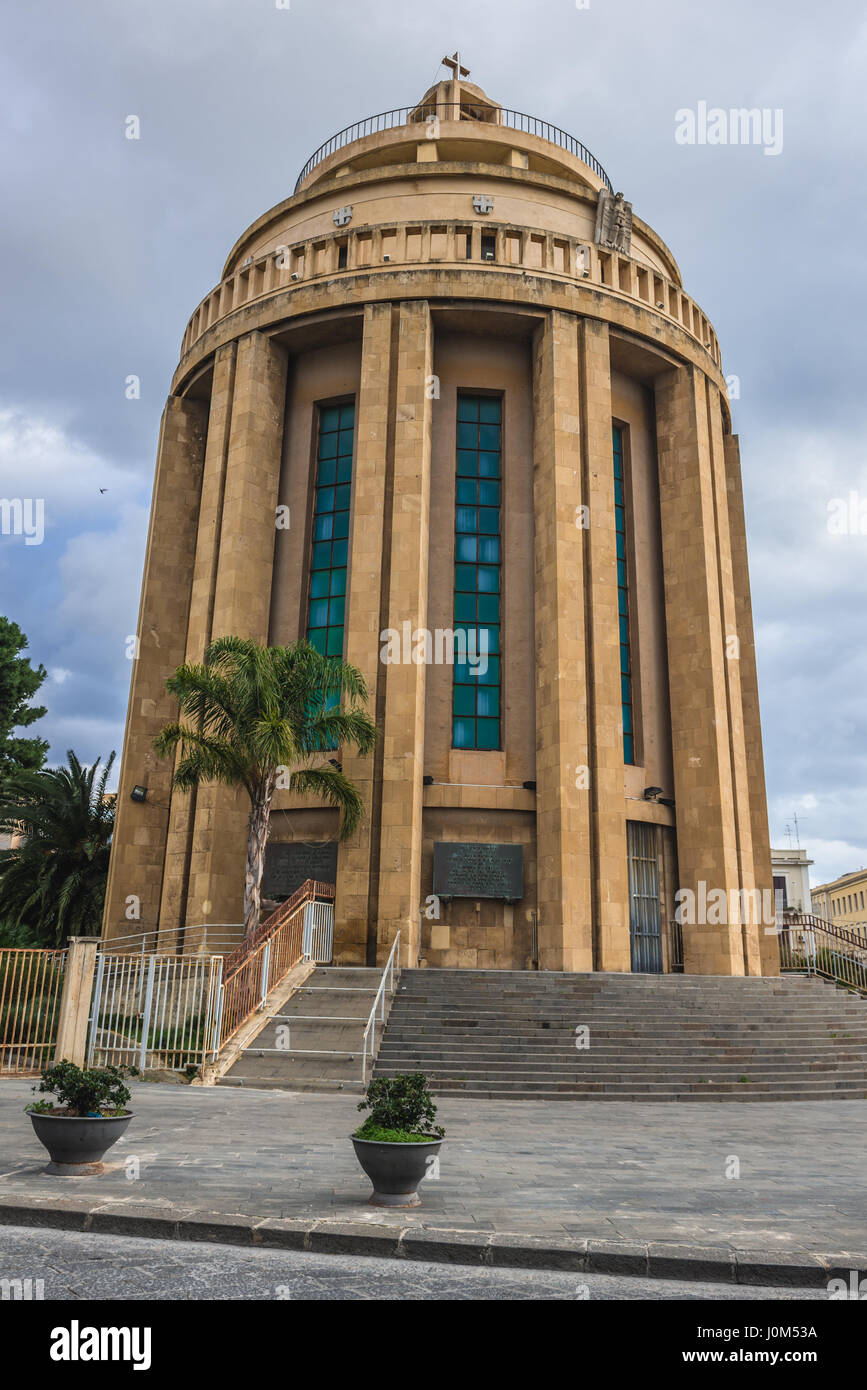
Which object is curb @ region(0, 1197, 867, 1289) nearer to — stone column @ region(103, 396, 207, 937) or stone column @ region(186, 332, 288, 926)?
stone column @ region(186, 332, 288, 926)

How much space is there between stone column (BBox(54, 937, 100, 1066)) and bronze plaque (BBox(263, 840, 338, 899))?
1039cm

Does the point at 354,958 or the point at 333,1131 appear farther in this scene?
the point at 354,958

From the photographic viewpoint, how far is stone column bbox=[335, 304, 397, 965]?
23.4m

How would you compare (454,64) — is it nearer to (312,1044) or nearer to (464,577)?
(464,577)

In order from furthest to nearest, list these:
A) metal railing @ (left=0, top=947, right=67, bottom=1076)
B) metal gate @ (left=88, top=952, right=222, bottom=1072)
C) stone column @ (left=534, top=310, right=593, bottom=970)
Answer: stone column @ (left=534, top=310, right=593, bottom=970) → metal gate @ (left=88, top=952, right=222, bottom=1072) → metal railing @ (left=0, top=947, right=67, bottom=1076)

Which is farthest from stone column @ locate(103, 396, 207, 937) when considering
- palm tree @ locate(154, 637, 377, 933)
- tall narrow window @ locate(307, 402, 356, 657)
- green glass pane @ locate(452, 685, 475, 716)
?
green glass pane @ locate(452, 685, 475, 716)

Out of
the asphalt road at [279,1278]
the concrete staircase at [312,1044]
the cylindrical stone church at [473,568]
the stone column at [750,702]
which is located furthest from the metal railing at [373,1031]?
the stone column at [750,702]

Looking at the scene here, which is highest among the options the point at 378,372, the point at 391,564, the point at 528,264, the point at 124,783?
the point at 528,264

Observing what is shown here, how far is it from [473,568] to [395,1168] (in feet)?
73.3

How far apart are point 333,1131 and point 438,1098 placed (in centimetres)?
410
